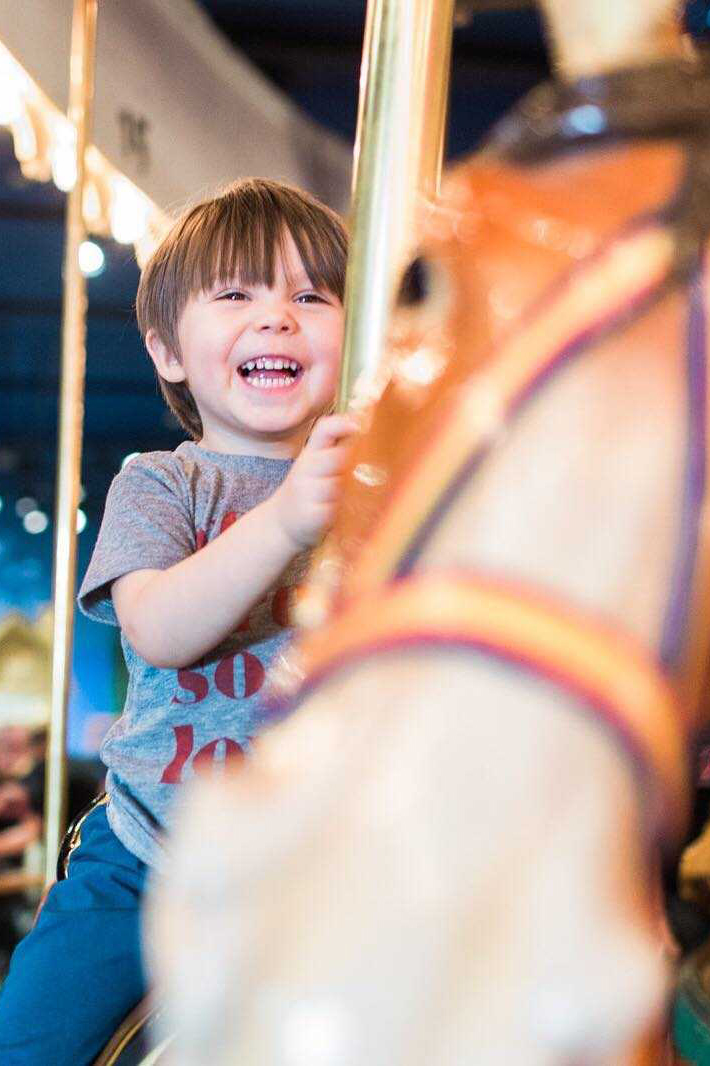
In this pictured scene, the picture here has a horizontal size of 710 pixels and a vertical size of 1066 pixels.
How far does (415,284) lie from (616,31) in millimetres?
94

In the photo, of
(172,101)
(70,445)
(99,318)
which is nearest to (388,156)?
(70,445)

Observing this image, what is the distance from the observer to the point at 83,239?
1494 mm

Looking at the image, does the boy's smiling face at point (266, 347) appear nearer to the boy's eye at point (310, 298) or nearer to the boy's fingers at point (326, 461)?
the boy's eye at point (310, 298)

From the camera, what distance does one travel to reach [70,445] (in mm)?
1469

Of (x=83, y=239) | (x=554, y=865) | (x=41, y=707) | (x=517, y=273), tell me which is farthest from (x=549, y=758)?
(x=41, y=707)

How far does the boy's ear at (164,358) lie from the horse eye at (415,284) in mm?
782

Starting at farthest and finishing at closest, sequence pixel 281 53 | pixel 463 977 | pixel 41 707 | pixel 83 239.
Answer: pixel 41 707 → pixel 281 53 → pixel 83 239 → pixel 463 977

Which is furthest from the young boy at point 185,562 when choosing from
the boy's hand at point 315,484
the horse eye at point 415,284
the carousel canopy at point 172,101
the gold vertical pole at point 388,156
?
the carousel canopy at point 172,101

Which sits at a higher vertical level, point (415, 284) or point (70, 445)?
point (415, 284)

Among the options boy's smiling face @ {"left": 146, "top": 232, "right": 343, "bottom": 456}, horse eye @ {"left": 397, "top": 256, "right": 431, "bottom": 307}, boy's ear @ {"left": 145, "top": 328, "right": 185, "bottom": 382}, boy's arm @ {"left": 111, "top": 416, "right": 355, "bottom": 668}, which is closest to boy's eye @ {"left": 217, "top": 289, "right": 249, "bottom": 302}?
boy's smiling face @ {"left": 146, "top": 232, "right": 343, "bottom": 456}

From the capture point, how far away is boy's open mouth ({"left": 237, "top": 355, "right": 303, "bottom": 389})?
1.08 meters

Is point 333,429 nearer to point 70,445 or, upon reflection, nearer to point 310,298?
point 310,298

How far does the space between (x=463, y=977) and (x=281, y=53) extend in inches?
144

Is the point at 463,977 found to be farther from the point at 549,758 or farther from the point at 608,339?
the point at 608,339
